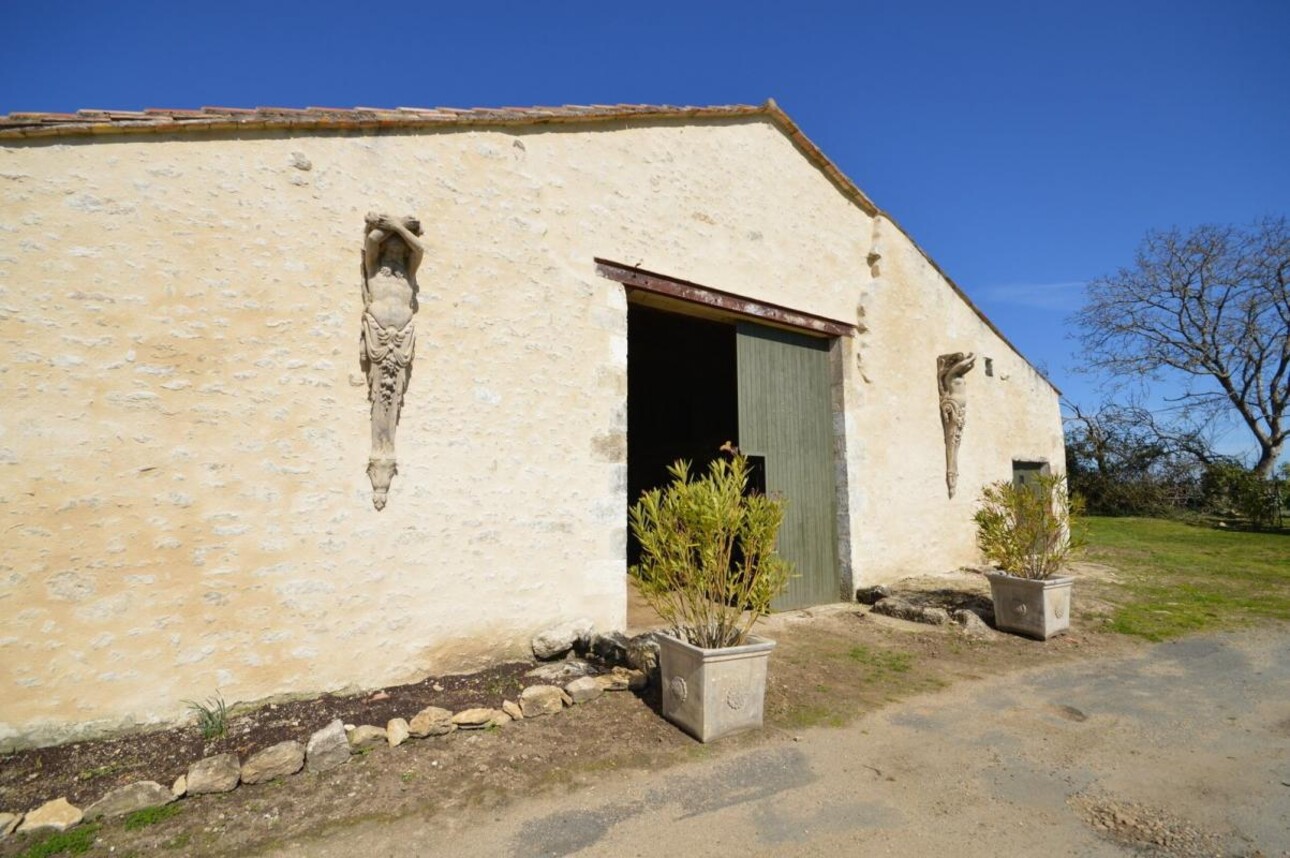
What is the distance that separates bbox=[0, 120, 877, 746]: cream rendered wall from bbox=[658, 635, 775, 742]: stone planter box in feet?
5.49

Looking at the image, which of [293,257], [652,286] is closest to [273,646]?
[293,257]

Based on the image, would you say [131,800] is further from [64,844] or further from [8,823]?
[8,823]

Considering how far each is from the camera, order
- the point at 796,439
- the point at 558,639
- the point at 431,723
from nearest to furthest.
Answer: the point at 431,723 < the point at 558,639 < the point at 796,439

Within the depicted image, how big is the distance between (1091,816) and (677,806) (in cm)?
185

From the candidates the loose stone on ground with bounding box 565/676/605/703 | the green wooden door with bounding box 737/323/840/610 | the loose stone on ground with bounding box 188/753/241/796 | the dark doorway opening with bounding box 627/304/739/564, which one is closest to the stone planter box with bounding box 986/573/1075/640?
the green wooden door with bounding box 737/323/840/610

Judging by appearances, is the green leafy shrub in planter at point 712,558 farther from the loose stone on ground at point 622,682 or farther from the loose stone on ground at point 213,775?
the loose stone on ground at point 213,775

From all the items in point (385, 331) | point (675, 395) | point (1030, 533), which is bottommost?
point (1030, 533)

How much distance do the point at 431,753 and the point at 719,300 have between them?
4965mm

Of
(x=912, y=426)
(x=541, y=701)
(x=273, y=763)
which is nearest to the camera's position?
(x=273, y=763)

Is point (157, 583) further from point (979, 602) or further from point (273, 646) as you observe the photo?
point (979, 602)

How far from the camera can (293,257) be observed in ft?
13.9

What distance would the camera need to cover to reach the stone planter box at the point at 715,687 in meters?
3.57

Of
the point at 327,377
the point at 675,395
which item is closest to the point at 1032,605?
the point at 327,377

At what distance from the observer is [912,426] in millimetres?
8539
